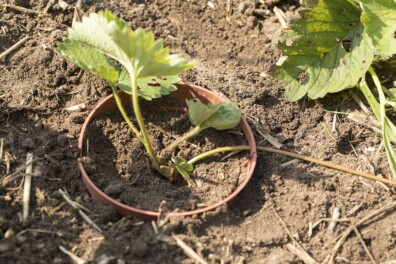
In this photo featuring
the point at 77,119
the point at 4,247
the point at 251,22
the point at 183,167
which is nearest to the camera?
the point at 4,247

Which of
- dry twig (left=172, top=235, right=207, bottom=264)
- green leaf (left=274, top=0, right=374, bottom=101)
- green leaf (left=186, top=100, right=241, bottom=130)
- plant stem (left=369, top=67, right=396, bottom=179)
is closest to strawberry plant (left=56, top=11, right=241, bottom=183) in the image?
green leaf (left=186, top=100, right=241, bottom=130)

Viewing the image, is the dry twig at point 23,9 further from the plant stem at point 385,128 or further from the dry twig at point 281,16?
the plant stem at point 385,128

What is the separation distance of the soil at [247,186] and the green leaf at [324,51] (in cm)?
10

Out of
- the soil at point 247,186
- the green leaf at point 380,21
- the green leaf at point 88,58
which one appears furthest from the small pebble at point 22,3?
the green leaf at point 380,21

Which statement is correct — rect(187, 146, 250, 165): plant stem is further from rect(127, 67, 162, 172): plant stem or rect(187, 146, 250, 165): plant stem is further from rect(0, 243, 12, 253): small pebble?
rect(0, 243, 12, 253): small pebble

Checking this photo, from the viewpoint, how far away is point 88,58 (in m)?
2.81

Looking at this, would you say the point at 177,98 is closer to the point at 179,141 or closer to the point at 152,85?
the point at 152,85

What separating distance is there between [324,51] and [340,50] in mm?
81

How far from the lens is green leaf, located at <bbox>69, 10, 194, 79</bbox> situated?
2.34 m

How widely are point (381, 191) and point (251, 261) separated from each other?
69 centimetres

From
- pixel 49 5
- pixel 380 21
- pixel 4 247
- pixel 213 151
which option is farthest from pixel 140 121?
pixel 380 21

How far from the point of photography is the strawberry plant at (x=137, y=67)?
7.82 ft

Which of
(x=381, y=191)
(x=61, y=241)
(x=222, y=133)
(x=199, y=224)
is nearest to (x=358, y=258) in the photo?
(x=381, y=191)

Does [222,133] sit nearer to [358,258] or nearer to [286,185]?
[286,185]
